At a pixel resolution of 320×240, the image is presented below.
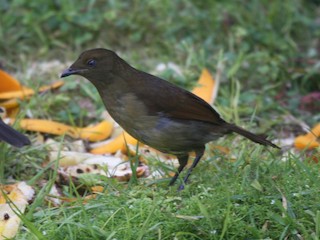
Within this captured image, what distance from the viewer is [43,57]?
805 centimetres

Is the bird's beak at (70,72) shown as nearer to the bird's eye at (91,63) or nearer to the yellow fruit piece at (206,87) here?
the bird's eye at (91,63)

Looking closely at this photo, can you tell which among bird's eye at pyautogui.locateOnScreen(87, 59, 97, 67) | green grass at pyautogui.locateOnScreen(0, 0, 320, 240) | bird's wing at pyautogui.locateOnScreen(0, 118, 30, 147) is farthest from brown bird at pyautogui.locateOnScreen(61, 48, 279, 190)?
bird's wing at pyautogui.locateOnScreen(0, 118, 30, 147)

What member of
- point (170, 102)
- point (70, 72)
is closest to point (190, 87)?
point (170, 102)

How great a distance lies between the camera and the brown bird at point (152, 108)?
4.91 metres

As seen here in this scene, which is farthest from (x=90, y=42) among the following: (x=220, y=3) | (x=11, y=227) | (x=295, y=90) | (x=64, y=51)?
(x=11, y=227)

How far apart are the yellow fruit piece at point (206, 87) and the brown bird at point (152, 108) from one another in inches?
64.6

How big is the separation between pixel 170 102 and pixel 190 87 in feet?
6.98

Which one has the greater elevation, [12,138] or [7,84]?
[7,84]

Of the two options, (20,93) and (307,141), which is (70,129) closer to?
(20,93)

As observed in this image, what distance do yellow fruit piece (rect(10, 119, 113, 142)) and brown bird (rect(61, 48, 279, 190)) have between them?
1.21m

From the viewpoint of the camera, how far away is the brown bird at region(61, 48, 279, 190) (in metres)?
4.91

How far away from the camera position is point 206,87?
6977 mm

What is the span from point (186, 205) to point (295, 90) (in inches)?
131

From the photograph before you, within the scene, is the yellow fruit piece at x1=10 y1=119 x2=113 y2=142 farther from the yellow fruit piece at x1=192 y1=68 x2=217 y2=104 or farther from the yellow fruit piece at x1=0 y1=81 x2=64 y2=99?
the yellow fruit piece at x1=192 y1=68 x2=217 y2=104
